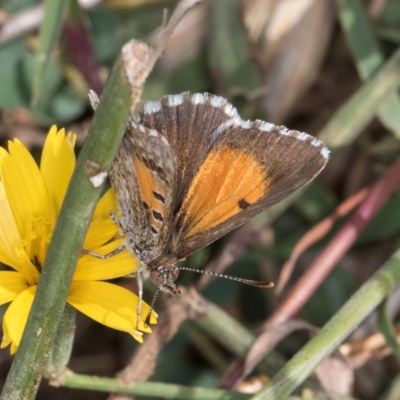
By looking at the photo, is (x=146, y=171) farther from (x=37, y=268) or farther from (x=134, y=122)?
(x=37, y=268)

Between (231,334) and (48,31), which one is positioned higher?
(48,31)

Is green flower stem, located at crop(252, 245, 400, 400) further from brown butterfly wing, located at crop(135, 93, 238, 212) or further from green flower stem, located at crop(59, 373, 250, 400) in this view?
brown butterfly wing, located at crop(135, 93, 238, 212)

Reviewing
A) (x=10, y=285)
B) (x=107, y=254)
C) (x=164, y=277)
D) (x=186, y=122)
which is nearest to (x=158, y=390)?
(x=164, y=277)

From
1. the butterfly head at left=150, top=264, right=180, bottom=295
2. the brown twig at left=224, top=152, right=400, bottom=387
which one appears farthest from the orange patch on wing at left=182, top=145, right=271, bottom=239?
the brown twig at left=224, top=152, right=400, bottom=387

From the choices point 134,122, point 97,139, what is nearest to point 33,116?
point 134,122

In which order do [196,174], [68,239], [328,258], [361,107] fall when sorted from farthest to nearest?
[361,107] → [328,258] → [196,174] → [68,239]

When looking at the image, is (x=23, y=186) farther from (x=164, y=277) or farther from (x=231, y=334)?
(x=231, y=334)

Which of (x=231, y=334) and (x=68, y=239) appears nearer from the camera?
(x=68, y=239)


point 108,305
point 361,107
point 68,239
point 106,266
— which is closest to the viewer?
point 68,239

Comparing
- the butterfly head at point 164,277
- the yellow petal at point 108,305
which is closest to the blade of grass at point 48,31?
the butterfly head at point 164,277
